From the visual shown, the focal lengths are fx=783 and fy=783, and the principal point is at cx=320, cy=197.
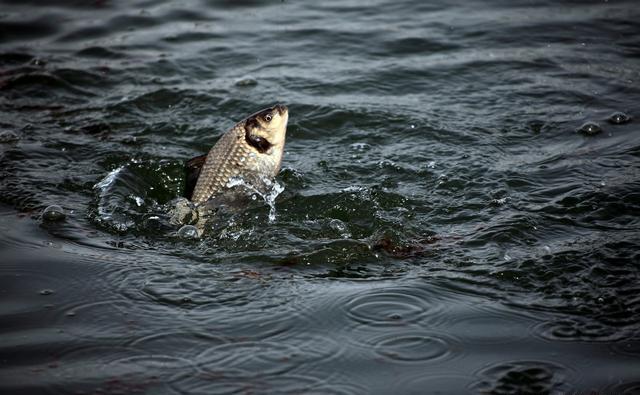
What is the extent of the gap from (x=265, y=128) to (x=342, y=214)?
2.87ft

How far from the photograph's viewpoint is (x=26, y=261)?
5.27 meters

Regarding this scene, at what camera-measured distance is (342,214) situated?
595 centimetres

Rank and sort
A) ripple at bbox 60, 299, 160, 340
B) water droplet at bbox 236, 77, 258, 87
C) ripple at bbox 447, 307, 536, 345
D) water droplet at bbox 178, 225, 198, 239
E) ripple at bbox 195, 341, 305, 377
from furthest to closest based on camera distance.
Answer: water droplet at bbox 236, 77, 258, 87 < water droplet at bbox 178, 225, 198, 239 < ripple at bbox 60, 299, 160, 340 < ripple at bbox 447, 307, 536, 345 < ripple at bbox 195, 341, 305, 377

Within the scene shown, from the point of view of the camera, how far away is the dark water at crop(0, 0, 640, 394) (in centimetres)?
414

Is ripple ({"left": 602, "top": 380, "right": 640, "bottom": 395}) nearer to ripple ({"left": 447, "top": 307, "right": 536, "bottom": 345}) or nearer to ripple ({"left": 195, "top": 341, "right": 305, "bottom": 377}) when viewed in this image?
ripple ({"left": 447, "top": 307, "right": 536, "bottom": 345})

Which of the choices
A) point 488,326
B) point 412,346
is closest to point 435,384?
point 412,346

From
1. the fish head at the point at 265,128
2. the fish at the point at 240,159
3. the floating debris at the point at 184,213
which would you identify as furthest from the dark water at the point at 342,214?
the fish head at the point at 265,128

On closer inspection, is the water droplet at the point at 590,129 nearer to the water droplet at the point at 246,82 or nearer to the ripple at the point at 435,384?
the water droplet at the point at 246,82

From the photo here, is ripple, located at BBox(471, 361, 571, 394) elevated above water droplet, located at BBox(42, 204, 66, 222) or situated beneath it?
situated beneath

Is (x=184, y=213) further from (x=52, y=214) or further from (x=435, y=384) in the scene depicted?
(x=435, y=384)

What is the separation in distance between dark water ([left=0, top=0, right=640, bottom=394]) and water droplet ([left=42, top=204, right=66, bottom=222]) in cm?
10

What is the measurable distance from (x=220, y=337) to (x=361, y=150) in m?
3.16

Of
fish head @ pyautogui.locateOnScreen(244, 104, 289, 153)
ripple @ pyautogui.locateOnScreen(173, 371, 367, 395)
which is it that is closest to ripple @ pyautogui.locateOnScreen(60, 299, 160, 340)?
ripple @ pyautogui.locateOnScreen(173, 371, 367, 395)

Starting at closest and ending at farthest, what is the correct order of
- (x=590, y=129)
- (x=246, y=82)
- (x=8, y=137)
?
(x=590, y=129) < (x=8, y=137) < (x=246, y=82)
